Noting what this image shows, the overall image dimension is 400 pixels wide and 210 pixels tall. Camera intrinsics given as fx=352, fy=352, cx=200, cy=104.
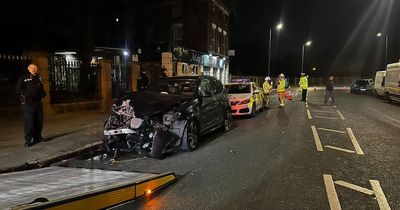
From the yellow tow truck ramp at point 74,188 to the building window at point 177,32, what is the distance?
29237 millimetres

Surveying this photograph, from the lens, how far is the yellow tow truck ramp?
4.20 meters

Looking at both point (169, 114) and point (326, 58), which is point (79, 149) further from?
point (326, 58)

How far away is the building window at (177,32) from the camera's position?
113ft

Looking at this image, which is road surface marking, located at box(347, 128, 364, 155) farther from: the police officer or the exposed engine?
the police officer

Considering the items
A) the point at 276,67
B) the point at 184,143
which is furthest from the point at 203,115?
the point at 276,67

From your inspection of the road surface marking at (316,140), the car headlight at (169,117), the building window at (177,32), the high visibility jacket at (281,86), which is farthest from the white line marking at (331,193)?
the building window at (177,32)

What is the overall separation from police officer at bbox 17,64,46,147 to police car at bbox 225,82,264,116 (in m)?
7.90

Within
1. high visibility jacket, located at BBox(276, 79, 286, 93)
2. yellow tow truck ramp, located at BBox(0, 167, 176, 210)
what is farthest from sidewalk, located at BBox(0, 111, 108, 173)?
high visibility jacket, located at BBox(276, 79, 286, 93)

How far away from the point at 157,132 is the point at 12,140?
13.6 ft

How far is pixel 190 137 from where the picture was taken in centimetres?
827

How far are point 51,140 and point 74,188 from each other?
4.47m

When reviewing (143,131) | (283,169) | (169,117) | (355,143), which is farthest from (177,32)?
(283,169)

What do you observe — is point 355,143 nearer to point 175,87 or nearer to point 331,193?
point 331,193

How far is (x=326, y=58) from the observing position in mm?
93375
